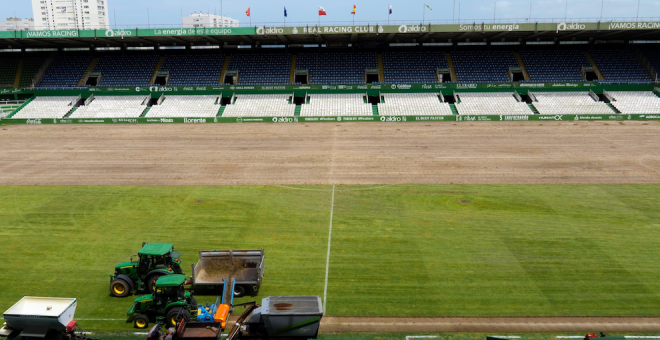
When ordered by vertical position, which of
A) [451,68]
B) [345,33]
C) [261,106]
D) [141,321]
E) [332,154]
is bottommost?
[141,321]

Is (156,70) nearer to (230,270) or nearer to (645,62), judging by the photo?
(230,270)

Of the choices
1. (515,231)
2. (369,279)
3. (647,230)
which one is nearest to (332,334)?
(369,279)

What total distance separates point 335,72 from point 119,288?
5410 cm

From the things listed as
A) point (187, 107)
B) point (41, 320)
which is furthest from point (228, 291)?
point (187, 107)

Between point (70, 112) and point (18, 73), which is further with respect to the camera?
point (18, 73)

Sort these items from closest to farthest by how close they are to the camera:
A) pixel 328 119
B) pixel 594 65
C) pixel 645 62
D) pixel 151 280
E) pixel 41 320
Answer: pixel 41 320
pixel 151 280
pixel 328 119
pixel 594 65
pixel 645 62

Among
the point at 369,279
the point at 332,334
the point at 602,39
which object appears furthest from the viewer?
the point at 602,39

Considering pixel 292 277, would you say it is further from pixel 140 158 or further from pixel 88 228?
pixel 140 158

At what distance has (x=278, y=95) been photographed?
210ft

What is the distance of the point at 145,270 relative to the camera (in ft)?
55.9

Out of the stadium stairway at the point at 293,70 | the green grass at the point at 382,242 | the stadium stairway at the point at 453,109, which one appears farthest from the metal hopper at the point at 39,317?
the stadium stairway at the point at 293,70

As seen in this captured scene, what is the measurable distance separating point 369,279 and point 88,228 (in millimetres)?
14778

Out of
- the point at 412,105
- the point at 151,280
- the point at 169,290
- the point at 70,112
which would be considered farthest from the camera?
the point at 70,112

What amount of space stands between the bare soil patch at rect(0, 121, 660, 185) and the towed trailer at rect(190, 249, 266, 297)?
14.8 meters
